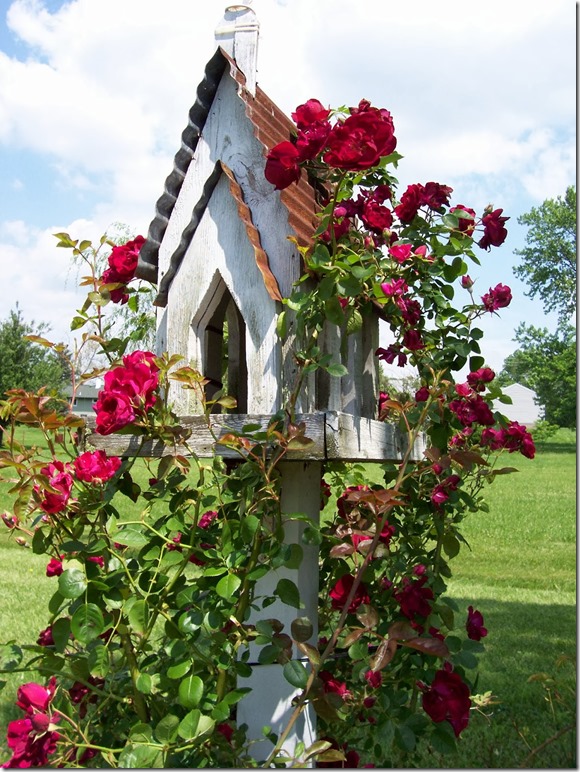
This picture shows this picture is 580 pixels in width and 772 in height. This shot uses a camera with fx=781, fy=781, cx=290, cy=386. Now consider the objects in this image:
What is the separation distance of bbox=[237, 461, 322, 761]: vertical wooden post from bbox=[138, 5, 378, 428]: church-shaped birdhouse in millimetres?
221

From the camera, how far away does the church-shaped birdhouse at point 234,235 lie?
193 cm

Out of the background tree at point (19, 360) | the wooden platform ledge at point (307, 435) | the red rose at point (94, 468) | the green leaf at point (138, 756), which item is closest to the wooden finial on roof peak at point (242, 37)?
the wooden platform ledge at point (307, 435)

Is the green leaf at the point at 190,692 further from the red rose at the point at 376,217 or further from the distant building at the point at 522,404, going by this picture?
the distant building at the point at 522,404

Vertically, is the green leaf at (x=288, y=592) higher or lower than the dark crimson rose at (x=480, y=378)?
lower

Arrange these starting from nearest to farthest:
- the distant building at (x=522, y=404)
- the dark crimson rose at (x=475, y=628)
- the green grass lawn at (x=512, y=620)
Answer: the dark crimson rose at (x=475, y=628) → the green grass lawn at (x=512, y=620) → the distant building at (x=522, y=404)

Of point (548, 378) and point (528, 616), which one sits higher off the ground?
point (548, 378)

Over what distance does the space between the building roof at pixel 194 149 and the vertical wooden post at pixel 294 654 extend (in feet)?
1.96

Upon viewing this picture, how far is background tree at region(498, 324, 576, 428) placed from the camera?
33562 mm

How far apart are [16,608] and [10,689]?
5.11 feet

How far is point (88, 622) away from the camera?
5.41 ft

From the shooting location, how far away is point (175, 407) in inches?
81.7

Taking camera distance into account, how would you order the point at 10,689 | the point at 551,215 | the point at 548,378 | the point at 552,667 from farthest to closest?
1. the point at 551,215
2. the point at 548,378
3. the point at 552,667
4. the point at 10,689

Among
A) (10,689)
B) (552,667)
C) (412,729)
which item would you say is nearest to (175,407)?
(412,729)

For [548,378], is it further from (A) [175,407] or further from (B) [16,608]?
(A) [175,407]
